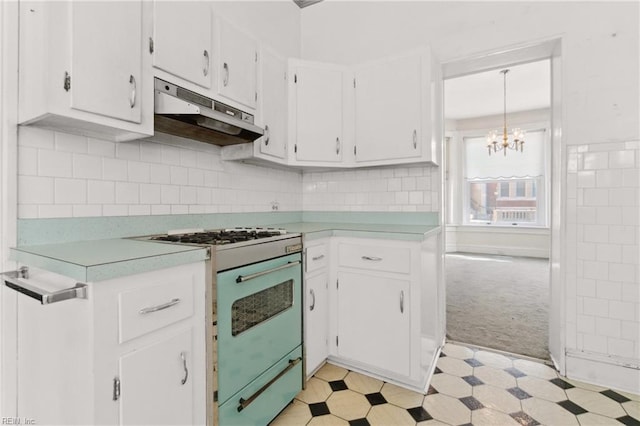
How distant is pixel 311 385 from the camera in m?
1.95

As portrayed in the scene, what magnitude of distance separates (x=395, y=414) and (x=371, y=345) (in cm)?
39

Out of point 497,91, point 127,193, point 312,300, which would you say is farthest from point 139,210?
point 497,91

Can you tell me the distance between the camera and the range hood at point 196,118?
1.47 metres

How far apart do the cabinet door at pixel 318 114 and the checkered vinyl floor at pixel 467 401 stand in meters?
1.59

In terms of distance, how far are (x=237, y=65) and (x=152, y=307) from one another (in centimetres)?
150

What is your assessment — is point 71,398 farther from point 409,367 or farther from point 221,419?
point 409,367

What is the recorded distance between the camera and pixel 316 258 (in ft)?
6.48

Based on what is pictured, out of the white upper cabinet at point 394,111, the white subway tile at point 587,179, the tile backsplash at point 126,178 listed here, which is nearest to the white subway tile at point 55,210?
the tile backsplash at point 126,178

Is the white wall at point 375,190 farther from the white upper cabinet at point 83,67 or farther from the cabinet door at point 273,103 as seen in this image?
the white upper cabinet at point 83,67

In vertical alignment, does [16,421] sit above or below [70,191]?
below

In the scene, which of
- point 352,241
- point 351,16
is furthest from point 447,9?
point 352,241

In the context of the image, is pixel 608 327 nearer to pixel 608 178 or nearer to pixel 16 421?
pixel 608 178

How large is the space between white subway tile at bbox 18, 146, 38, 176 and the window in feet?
23.1

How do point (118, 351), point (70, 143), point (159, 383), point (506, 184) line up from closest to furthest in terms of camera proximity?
point (118, 351)
point (159, 383)
point (70, 143)
point (506, 184)
